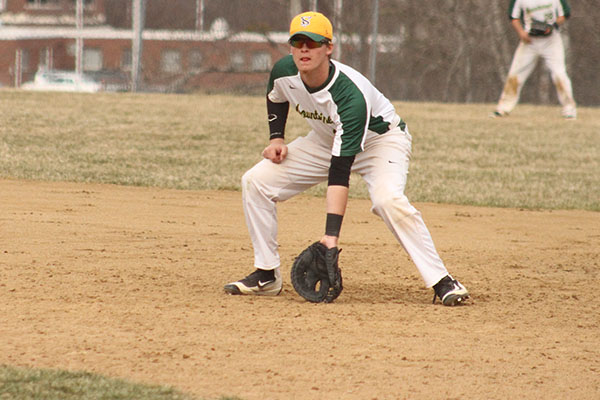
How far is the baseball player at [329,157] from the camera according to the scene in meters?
4.95

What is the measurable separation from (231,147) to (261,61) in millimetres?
6749

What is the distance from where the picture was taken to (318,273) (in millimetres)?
5145

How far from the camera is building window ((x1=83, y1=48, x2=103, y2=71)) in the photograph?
2044 cm

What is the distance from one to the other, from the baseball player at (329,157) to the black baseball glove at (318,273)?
69 mm

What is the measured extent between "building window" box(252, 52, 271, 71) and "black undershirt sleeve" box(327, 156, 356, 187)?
14.2 m

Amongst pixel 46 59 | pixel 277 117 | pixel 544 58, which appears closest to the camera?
pixel 277 117

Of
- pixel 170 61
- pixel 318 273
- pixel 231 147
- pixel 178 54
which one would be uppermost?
pixel 178 54

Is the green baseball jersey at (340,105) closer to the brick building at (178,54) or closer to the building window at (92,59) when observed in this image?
the brick building at (178,54)

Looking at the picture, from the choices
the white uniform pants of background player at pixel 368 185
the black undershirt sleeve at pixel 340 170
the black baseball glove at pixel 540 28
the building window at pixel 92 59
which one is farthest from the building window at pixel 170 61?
the black undershirt sleeve at pixel 340 170

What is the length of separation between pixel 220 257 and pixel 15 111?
8.50 meters

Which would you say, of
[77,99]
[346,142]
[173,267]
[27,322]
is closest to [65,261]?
[173,267]

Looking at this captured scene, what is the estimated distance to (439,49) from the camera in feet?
72.4

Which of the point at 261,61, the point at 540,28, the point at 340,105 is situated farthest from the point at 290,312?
the point at 261,61

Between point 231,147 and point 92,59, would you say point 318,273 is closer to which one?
point 231,147
